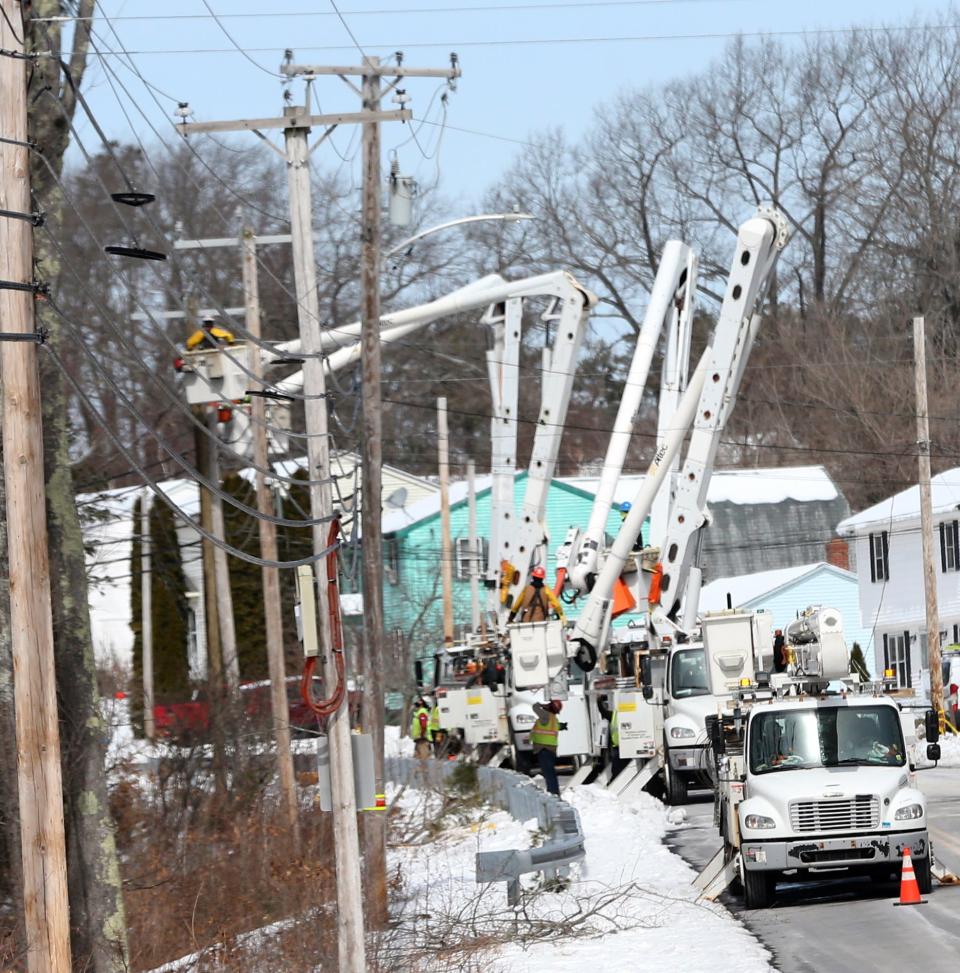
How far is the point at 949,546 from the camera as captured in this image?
2028 inches

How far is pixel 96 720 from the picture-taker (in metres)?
16.7

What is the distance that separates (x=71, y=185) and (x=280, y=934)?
94.8 ft

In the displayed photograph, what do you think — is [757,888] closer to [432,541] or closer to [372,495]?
[372,495]

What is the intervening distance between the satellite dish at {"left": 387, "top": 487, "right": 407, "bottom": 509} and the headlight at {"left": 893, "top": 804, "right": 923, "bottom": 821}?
4581 cm

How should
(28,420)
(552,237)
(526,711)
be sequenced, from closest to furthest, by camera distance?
1. (28,420)
2. (526,711)
3. (552,237)

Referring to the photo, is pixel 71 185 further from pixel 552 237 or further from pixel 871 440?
pixel 871 440

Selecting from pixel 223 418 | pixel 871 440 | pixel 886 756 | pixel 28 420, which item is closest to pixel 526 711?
pixel 223 418

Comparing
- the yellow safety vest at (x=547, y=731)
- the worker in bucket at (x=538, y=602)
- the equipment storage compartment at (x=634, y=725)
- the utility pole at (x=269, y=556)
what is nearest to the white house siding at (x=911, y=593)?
the worker in bucket at (x=538, y=602)

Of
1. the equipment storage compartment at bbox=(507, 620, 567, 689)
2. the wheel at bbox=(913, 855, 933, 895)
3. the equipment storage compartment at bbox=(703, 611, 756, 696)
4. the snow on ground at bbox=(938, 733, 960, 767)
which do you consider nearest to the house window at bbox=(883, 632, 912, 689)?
the snow on ground at bbox=(938, 733, 960, 767)

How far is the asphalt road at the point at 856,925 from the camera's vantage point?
1412 cm

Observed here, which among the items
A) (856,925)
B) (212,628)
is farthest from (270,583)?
(856,925)

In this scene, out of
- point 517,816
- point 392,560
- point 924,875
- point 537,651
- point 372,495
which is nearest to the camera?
point 924,875

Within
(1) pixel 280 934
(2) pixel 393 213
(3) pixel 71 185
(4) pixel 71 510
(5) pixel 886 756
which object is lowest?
(1) pixel 280 934

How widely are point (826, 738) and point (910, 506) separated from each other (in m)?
35.8
